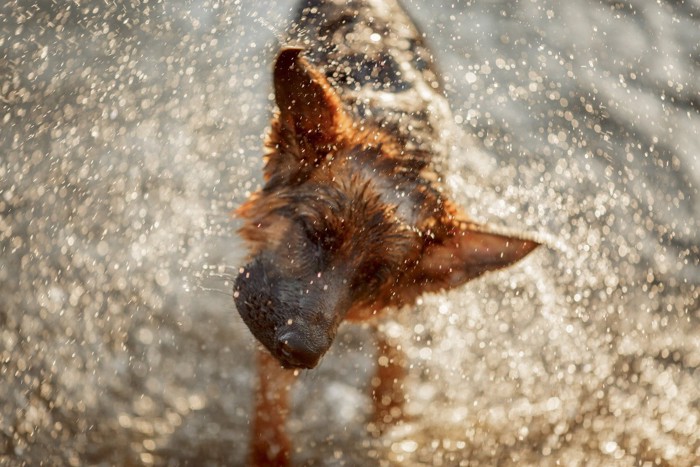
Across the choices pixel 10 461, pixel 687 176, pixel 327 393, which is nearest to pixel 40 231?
pixel 10 461

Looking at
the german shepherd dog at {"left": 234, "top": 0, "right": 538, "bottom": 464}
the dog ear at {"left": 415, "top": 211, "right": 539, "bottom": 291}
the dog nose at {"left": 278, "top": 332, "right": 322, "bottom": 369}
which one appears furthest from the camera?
the dog ear at {"left": 415, "top": 211, "right": 539, "bottom": 291}

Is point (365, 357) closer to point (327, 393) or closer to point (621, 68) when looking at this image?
point (327, 393)

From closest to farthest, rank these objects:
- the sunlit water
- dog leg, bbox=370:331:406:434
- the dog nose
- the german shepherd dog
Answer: the dog nose
the german shepherd dog
the sunlit water
dog leg, bbox=370:331:406:434

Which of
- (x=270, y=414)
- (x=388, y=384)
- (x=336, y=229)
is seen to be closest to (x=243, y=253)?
(x=336, y=229)

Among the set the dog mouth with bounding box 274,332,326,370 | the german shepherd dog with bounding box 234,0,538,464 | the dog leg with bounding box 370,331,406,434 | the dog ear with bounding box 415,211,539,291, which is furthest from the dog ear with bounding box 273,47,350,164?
the dog leg with bounding box 370,331,406,434

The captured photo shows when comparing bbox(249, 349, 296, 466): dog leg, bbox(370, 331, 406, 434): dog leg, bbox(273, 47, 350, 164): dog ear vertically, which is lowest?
bbox(370, 331, 406, 434): dog leg

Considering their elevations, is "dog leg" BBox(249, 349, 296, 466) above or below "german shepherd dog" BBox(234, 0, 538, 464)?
below

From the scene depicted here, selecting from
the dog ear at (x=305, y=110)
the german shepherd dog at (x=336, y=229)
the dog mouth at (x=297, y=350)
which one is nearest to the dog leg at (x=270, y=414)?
the german shepherd dog at (x=336, y=229)

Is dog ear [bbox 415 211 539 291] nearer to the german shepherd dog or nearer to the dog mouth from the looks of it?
the german shepherd dog
